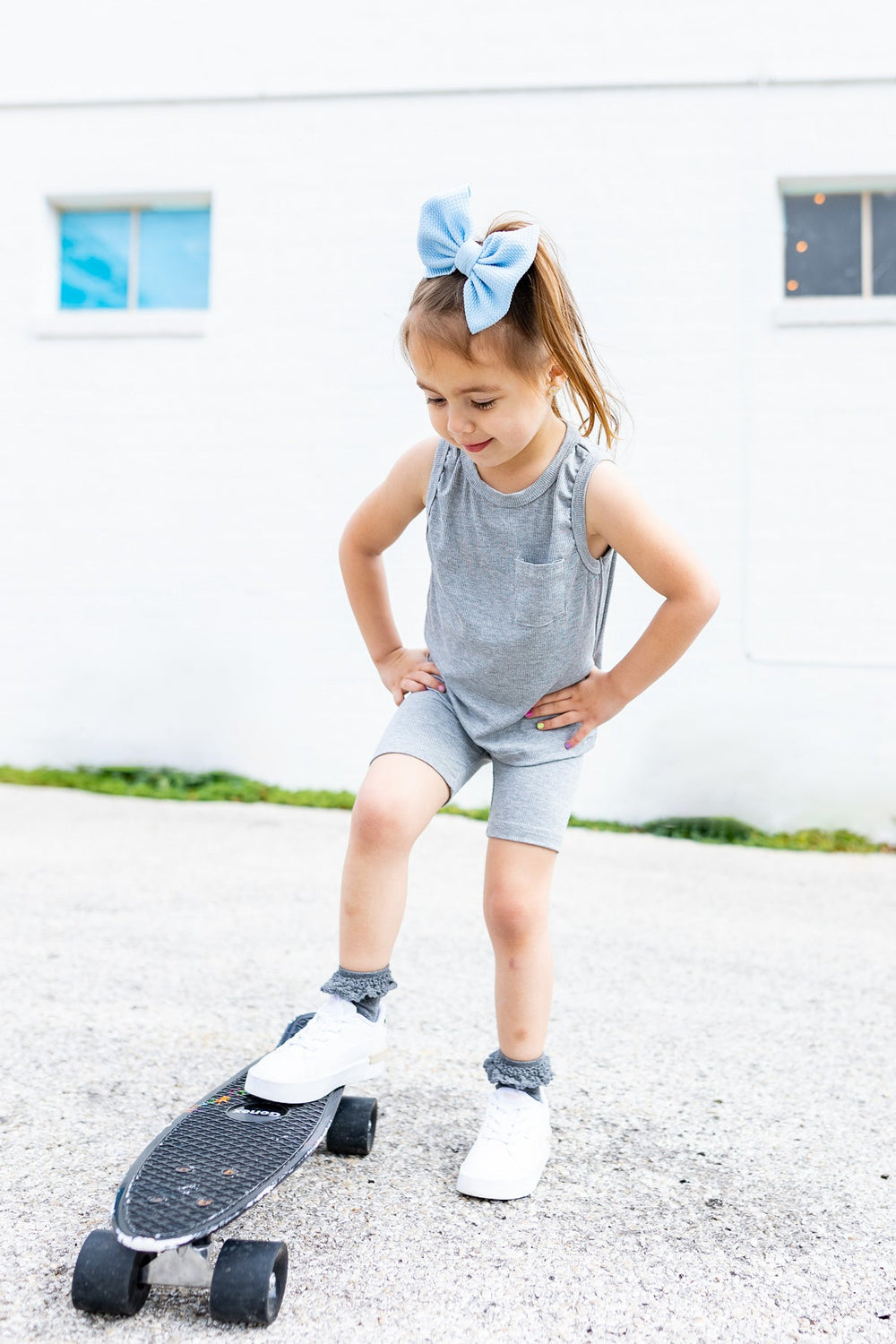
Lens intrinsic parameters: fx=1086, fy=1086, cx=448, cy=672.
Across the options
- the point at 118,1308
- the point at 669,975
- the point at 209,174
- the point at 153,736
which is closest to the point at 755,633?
the point at 669,975

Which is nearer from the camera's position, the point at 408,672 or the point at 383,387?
the point at 408,672

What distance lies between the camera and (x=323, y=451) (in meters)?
5.89

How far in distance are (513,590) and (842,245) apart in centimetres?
474

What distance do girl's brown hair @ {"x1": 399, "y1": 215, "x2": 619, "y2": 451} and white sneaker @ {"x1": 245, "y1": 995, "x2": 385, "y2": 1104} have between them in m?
1.07

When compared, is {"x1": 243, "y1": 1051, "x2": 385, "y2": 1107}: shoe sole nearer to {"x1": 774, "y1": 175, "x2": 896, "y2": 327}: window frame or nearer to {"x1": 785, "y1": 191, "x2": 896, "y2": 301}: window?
{"x1": 774, "y1": 175, "x2": 896, "y2": 327}: window frame

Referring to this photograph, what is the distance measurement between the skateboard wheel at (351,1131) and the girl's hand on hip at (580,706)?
72cm

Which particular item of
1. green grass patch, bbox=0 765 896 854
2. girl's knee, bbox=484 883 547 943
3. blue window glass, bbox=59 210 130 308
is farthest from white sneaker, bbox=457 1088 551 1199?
blue window glass, bbox=59 210 130 308

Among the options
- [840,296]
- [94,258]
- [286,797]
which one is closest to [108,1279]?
[286,797]

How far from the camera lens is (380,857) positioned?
1740mm

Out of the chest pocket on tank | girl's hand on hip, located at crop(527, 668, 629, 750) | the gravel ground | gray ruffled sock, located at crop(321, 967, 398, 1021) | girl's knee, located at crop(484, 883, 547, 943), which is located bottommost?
the gravel ground

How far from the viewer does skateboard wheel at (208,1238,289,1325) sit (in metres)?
1.31

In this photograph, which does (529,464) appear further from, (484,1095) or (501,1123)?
(484,1095)

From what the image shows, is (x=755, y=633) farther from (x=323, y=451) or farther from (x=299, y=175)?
(x=299, y=175)

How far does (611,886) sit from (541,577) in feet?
8.58
